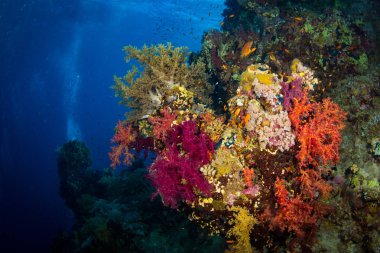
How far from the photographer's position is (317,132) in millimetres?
4145

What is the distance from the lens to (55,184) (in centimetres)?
4988

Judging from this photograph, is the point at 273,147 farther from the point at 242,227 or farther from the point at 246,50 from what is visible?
the point at 246,50

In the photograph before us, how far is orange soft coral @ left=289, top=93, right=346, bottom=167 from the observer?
4.18m

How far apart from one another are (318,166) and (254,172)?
1.10 metres

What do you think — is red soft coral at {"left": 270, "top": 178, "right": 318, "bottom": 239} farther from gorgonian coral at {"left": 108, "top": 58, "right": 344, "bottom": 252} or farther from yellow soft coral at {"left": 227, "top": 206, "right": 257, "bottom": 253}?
yellow soft coral at {"left": 227, "top": 206, "right": 257, "bottom": 253}

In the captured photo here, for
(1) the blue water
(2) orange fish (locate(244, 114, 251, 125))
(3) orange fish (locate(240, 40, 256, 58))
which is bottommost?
(2) orange fish (locate(244, 114, 251, 125))

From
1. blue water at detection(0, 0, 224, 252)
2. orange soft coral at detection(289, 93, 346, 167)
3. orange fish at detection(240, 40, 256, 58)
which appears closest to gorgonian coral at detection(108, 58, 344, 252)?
orange soft coral at detection(289, 93, 346, 167)

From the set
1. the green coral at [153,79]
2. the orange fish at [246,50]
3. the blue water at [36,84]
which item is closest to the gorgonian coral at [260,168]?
the green coral at [153,79]

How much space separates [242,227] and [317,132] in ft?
6.37

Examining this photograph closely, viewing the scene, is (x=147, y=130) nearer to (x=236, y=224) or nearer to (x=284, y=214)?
(x=236, y=224)

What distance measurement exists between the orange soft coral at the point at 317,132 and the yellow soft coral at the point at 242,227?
120 centimetres

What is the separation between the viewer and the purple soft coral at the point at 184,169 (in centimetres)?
445

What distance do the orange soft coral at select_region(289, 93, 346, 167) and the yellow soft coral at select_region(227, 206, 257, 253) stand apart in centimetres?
120

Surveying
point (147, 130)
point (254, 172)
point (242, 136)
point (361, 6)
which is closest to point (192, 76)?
point (147, 130)
